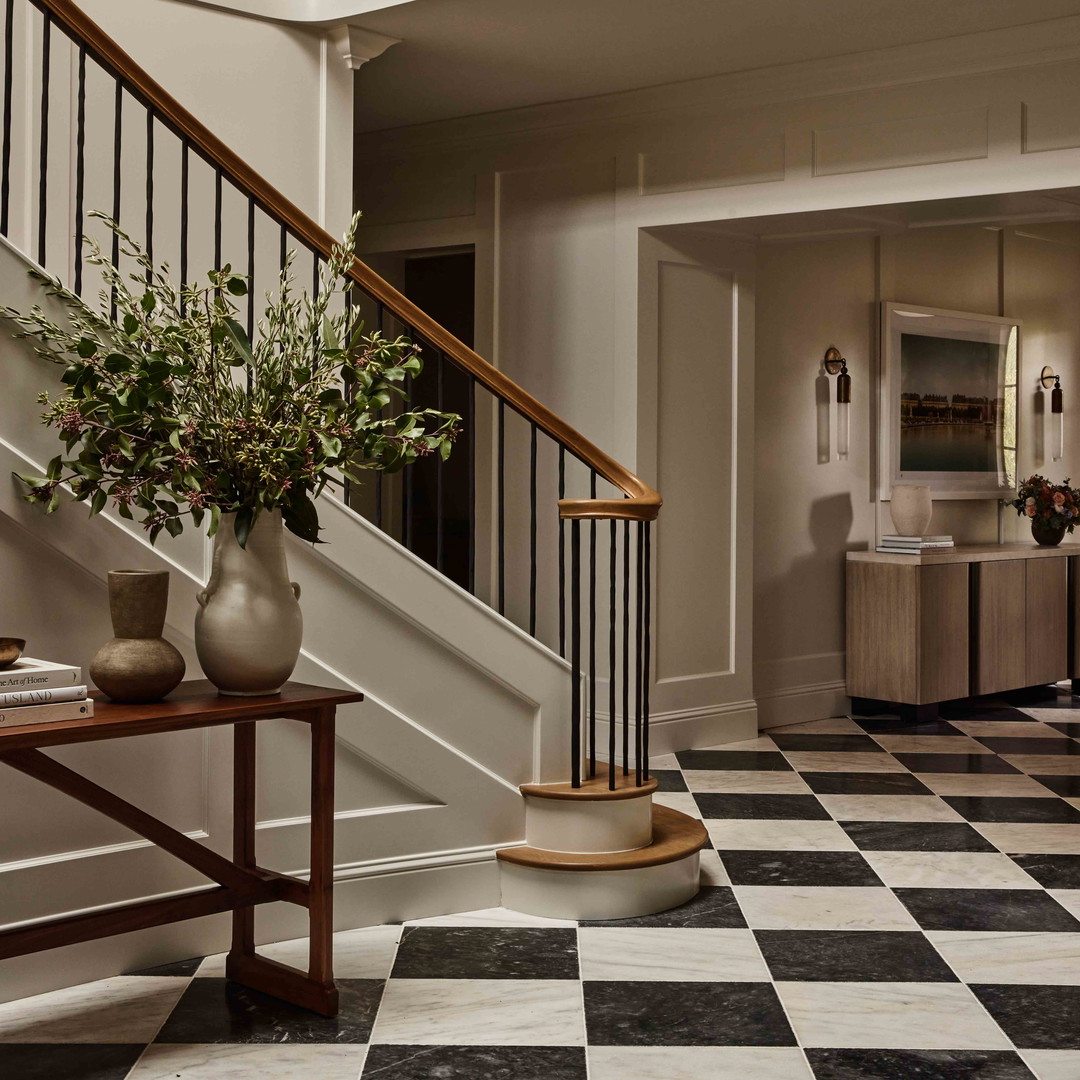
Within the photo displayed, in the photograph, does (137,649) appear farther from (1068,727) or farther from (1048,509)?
(1048,509)

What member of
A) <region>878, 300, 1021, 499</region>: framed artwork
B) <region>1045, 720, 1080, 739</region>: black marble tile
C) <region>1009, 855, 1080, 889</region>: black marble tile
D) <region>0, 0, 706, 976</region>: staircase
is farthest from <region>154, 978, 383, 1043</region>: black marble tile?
<region>878, 300, 1021, 499</region>: framed artwork

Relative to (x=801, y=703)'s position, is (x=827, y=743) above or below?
below

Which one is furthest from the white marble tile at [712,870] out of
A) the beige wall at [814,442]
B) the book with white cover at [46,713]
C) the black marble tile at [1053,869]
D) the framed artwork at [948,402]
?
the framed artwork at [948,402]

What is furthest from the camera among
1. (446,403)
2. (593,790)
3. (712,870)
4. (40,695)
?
(446,403)

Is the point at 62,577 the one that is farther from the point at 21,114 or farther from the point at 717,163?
the point at 717,163

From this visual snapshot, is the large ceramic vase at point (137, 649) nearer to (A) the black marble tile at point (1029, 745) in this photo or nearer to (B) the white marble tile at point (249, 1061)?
(B) the white marble tile at point (249, 1061)

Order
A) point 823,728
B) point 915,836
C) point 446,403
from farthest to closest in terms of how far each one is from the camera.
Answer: point 446,403
point 823,728
point 915,836

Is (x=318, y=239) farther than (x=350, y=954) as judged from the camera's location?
Yes

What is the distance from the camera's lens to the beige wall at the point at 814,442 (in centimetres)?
625

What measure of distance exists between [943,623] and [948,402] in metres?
1.39

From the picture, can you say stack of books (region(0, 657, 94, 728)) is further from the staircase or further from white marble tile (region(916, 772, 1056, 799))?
white marble tile (region(916, 772, 1056, 799))

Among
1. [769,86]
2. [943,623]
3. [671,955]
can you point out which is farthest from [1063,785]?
[769,86]

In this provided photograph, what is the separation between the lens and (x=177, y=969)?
10.1 feet

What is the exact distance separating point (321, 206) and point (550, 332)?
4.64ft
